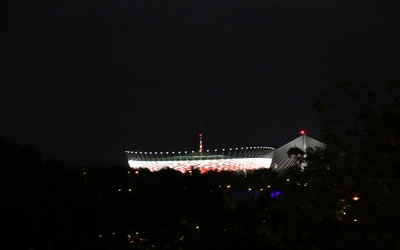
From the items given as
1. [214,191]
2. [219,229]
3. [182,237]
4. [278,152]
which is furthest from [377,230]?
[278,152]

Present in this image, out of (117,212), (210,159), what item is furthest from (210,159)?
(117,212)

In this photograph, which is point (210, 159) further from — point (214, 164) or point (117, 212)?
point (117, 212)

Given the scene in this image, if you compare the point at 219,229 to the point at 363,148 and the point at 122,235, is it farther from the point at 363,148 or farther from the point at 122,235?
the point at 363,148

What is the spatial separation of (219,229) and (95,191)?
534cm

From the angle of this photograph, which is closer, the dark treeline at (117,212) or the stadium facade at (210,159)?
the dark treeline at (117,212)

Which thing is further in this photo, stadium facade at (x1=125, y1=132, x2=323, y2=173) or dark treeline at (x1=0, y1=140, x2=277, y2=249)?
stadium facade at (x1=125, y1=132, x2=323, y2=173)

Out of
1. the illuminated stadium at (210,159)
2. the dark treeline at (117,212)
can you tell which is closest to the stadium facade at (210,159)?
the illuminated stadium at (210,159)

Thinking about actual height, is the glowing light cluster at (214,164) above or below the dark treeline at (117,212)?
above

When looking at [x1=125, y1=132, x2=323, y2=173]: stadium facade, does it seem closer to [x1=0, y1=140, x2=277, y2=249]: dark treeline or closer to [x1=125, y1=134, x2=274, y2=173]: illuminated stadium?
[x1=125, y1=134, x2=274, y2=173]: illuminated stadium

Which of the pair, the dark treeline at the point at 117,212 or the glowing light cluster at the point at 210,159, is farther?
the glowing light cluster at the point at 210,159

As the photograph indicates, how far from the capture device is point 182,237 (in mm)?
24828

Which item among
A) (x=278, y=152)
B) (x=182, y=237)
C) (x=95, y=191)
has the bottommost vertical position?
(x=182, y=237)

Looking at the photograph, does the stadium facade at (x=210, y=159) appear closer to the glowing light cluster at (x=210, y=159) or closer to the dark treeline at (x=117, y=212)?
the glowing light cluster at (x=210, y=159)

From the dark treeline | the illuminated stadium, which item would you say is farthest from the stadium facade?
the dark treeline
